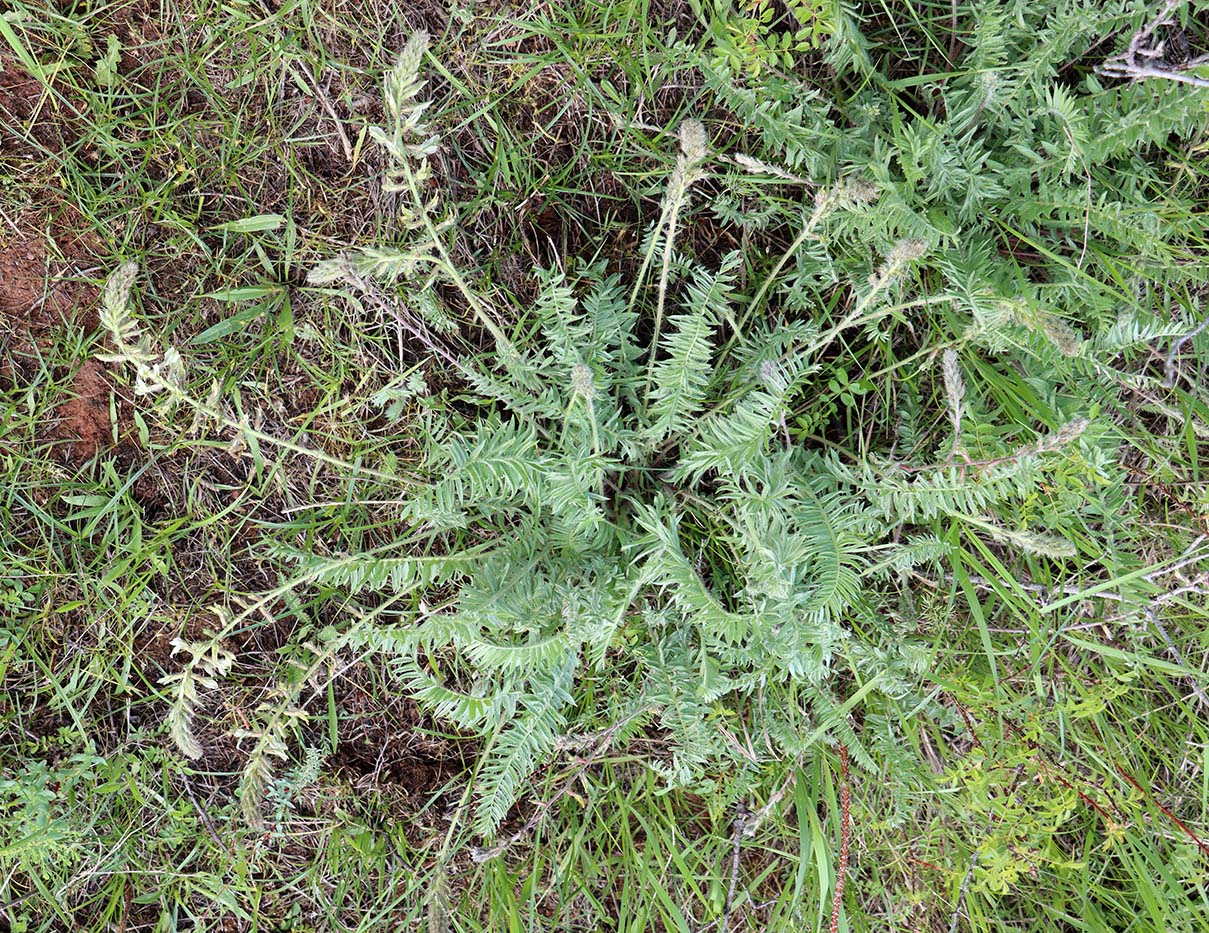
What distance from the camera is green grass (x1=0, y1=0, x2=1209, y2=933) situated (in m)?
2.18

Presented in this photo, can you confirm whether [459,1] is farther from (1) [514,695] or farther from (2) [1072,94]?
(1) [514,695]

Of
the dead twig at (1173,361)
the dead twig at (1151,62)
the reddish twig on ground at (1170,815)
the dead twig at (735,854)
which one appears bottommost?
the dead twig at (735,854)

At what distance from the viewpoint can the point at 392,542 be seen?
231 cm

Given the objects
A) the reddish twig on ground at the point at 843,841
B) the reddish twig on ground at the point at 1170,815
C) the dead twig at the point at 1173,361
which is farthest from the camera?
the reddish twig on ground at the point at 1170,815

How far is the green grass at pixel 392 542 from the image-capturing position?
85.8 inches

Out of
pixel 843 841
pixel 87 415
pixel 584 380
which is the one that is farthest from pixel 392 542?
pixel 843 841

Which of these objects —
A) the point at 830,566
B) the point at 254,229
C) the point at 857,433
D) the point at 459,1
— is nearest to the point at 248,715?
the point at 254,229

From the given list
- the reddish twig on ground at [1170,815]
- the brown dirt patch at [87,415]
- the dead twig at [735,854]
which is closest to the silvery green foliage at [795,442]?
the dead twig at [735,854]

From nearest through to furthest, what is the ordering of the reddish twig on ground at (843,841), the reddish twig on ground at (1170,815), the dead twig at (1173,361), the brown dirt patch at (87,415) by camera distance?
1. the reddish twig on ground at (843,841)
2. the dead twig at (1173,361)
3. the reddish twig on ground at (1170,815)
4. the brown dirt patch at (87,415)

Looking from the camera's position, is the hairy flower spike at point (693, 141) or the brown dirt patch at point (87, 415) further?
the brown dirt patch at point (87, 415)

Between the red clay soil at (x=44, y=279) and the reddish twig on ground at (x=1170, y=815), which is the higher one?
the red clay soil at (x=44, y=279)

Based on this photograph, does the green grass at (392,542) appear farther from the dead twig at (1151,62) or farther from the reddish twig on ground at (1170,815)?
the dead twig at (1151,62)

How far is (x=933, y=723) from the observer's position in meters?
2.26

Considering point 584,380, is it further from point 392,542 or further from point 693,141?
point 392,542
